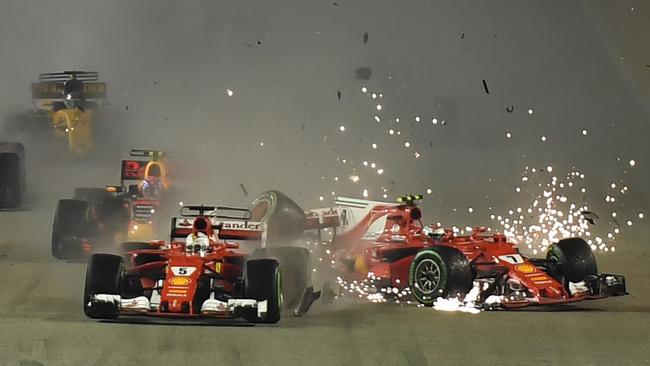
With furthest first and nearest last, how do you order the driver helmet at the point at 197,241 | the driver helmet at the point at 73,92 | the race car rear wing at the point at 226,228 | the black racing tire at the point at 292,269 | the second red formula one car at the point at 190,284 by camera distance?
the driver helmet at the point at 73,92 < the race car rear wing at the point at 226,228 < the black racing tire at the point at 292,269 < the driver helmet at the point at 197,241 < the second red formula one car at the point at 190,284

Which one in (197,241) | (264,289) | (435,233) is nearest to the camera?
(264,289)

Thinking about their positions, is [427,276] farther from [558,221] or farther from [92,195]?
[558,221]

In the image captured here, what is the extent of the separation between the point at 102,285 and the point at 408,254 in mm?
4488

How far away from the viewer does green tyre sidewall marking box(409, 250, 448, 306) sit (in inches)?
465

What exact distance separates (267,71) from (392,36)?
300 centimetres

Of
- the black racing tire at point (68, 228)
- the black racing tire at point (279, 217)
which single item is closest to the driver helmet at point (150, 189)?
the black racing tire at point (68, 228)

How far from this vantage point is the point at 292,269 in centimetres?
1188

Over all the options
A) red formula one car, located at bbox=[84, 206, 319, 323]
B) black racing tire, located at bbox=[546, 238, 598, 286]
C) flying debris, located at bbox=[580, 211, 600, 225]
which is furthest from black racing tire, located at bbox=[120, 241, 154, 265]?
flying debris, located at bbox=[580, 211, 600, 225]

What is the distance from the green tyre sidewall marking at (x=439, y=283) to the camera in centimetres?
1180

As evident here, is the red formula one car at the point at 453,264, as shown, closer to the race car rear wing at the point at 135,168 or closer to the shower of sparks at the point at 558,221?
the race car rear wing at the point at 135,168

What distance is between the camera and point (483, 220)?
20.1 m

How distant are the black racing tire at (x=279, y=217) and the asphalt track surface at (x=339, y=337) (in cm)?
261

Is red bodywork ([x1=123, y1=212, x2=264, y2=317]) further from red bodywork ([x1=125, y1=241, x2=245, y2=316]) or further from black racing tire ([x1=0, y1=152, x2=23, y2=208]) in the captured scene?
black racing tire ([x1=0, y1=152, x2=23, y2=208])

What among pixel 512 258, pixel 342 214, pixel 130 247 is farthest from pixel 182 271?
pixel 342 214
